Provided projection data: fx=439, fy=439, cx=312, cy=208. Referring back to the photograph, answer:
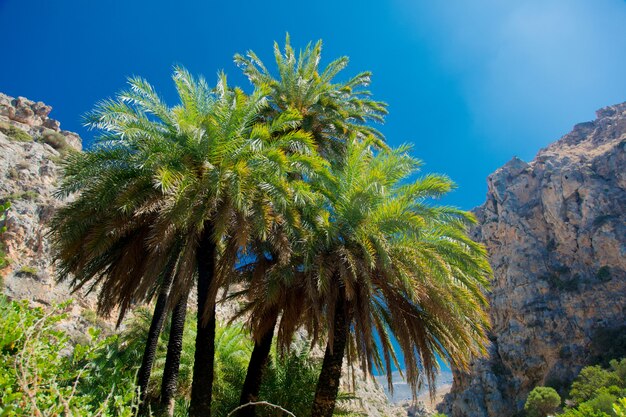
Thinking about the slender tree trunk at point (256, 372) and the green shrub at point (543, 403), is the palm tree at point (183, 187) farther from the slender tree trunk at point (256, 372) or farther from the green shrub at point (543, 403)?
the green shrub at point (543, 403)

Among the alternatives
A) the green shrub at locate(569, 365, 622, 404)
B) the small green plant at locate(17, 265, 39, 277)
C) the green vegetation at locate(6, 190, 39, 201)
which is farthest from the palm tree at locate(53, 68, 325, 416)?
the green shrub at locate(569, 365, 622, 404)

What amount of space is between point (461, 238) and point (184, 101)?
24.0ft

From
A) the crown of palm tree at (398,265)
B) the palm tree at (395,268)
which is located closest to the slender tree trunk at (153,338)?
the crown of palm tree at (398,265)

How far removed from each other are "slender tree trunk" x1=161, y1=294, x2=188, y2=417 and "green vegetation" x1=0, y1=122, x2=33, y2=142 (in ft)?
115

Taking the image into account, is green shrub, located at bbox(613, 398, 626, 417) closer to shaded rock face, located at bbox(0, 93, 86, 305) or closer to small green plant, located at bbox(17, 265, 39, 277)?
shaded rock face, located at bbox(0, 93, 86, 305)

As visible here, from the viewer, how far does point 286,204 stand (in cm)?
942

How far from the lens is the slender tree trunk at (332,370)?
9812 millimetres

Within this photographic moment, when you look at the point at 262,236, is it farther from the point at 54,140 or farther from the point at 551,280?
the point at 551,280

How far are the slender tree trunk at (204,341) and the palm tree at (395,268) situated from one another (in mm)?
2327

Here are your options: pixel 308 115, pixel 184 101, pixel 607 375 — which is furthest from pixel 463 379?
pixel 184 101

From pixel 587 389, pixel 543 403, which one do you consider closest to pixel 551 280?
pixel 543 403

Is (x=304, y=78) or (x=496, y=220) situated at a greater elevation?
(x=496, y=220)

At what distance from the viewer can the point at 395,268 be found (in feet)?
33.0

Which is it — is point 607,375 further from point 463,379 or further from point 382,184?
point 382,184
